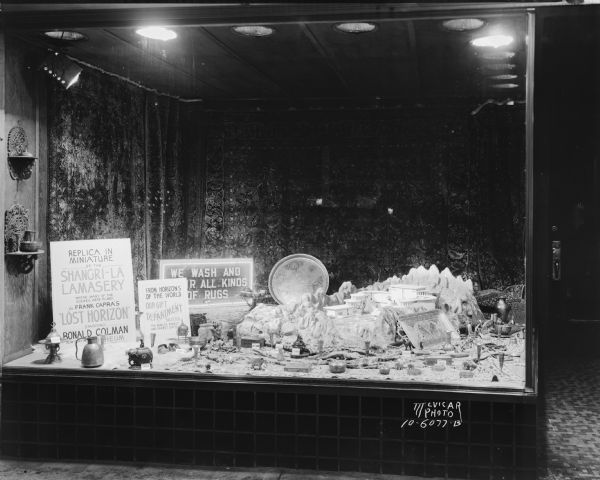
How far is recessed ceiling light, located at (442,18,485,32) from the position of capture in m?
4.53

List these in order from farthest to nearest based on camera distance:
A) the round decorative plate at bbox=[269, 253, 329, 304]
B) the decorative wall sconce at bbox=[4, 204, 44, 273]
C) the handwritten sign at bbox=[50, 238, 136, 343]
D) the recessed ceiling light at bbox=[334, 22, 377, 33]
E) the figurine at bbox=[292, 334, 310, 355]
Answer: the round decorative plate at bbox=[269, 253, 329, 304]
the handwritten sign at bbox=[50, 238, 136, 343]
the figurine at bbox=[292, 334, 310, 355]
the decorative wall sconce at bbox=[4, 204, 44, 273]
the recessed ceiling light at bbox=[334, 22, 377, 33]

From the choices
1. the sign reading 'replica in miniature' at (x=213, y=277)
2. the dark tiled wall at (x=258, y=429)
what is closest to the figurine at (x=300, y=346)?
the dark tiled wall at (x=258, y=429)

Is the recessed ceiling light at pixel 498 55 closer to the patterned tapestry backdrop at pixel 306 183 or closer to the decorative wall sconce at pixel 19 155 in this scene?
the patterned tapestry backdrop at pixel 306 183

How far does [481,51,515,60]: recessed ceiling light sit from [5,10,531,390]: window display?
0.09ft

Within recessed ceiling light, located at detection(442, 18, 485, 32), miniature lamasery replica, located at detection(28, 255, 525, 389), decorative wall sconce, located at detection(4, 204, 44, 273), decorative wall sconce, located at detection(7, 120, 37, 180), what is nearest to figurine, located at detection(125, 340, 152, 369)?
miniature lamasery replica, located at detection(28, 255, 525, 389)

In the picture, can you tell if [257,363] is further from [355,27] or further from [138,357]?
[355,27]

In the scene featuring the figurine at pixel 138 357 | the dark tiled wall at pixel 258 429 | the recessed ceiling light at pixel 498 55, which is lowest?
the dark tiled wall at pixel 258 429

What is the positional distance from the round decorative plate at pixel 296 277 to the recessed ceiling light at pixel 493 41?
2.46 metres

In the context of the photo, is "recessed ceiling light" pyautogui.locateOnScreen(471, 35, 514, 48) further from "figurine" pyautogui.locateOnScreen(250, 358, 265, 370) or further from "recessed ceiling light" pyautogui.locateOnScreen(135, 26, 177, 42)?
"figurine" pyautogui.locateOnScreen(250, 358, 265, 370)

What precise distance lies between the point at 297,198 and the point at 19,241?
2644mm

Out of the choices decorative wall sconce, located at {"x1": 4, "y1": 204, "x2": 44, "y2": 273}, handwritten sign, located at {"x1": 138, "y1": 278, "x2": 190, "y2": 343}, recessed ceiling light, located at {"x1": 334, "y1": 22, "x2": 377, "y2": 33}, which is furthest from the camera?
handwritten sign, located at {"x1": 138, "y1": 278, "x2": 190, "y2": 343}

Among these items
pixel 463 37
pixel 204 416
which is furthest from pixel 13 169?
pixel 463 37

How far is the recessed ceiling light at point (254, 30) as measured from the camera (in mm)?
4754

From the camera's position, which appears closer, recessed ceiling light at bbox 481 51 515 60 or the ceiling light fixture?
recessed ceiling light at bbox 481 51 515 60
